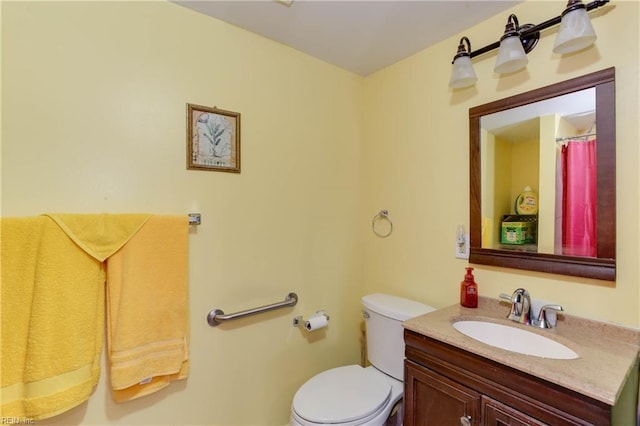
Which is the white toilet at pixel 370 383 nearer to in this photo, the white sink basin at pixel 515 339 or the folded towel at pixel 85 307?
the white sink basin at pixel 515 339

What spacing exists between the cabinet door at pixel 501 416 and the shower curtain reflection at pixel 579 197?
65cm

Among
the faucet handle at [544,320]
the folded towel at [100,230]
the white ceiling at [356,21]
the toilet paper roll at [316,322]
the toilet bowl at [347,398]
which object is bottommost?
the toilet bowl at [347,398]

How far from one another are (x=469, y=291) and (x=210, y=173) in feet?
4.38

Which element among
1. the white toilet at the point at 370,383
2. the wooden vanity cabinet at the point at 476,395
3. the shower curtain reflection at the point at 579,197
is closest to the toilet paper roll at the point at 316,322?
the white toilet at the point at 370,383

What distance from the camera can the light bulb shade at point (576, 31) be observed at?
1.03 metres

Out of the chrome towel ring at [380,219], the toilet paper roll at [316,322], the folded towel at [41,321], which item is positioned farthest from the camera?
the chrome towel ring at [380,219]

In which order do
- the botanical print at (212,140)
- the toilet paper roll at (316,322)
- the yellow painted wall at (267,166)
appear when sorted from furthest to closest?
the toilet paper roll at (316,322)
the botanical print at (212,140)
the yellow painted wall at (267,166)

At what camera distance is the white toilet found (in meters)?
1.24

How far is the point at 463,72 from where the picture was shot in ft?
4.53

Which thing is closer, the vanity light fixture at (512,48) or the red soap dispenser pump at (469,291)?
the vanity light fixture at (512,48)

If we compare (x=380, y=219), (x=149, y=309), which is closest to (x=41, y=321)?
(x=149, y=309)

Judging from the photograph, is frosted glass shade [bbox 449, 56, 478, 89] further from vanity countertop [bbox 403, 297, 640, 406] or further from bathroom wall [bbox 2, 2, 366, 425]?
vanity countertop [bbox 403, 297, 640, 406]

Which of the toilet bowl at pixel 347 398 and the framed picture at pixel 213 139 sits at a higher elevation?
the framed picture at pixel 213 139

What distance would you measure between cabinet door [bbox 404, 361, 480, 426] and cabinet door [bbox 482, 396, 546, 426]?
3 cm
